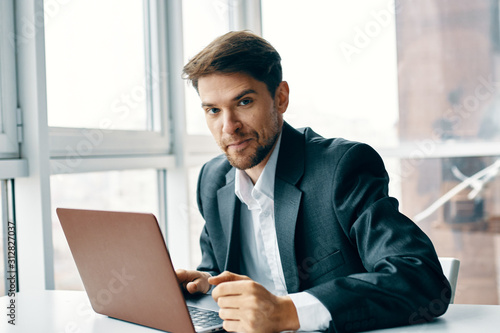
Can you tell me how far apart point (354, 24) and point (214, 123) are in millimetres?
2052

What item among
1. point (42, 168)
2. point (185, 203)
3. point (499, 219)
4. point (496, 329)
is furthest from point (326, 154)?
point (499, 219)

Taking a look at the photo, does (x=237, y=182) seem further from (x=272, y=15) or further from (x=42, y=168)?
(x=272, y=15)

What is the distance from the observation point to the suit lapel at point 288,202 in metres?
1.47

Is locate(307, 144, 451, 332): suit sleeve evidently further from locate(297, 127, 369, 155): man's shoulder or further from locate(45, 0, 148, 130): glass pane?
locate(45, 0, 148, 130): glass pane

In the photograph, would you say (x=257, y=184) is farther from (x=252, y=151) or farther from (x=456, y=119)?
(x=456, y=119)

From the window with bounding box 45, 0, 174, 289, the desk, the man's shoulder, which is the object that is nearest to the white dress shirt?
the man's shoulder

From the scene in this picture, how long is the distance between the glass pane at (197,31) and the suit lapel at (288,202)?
1.30 m

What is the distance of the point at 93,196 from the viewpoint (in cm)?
220

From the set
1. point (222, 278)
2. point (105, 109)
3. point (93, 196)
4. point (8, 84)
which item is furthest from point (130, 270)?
point (105, 109)

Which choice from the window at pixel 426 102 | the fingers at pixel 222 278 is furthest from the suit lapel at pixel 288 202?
the window at pixel 426 102

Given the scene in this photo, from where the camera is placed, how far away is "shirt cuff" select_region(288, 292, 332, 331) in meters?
1.03

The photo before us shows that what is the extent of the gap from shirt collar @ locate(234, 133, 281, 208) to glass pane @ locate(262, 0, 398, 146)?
1.81 m

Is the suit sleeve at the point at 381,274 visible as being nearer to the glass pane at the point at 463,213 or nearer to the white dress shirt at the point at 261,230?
the white dress shirt at the point at 261,230

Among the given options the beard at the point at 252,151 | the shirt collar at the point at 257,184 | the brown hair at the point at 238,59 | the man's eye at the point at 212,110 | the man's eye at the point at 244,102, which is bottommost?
the shirt collar at the point at 257,184
